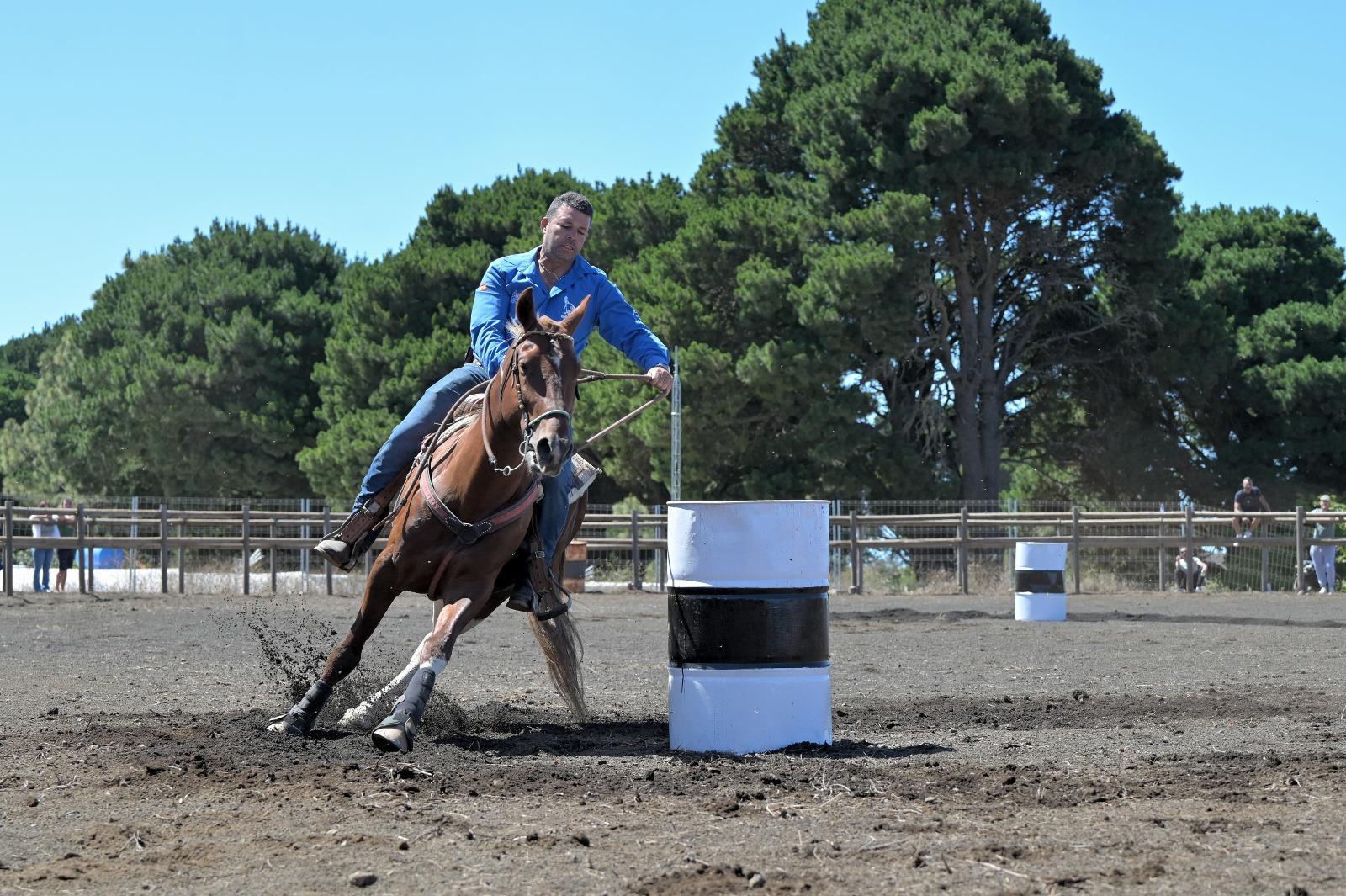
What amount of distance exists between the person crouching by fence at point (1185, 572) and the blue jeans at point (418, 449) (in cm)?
2007

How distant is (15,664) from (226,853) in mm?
7866

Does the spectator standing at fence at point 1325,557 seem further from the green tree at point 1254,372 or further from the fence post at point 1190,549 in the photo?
the green tree at point 1254,372

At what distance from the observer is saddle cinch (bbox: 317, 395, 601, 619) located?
731 centimetres

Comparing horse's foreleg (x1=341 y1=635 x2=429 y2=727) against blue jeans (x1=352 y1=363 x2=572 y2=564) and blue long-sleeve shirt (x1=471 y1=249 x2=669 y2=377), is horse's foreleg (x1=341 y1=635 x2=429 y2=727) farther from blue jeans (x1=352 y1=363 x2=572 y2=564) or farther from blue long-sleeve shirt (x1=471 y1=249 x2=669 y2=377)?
blue long-sleeve shirt (x1=471 y1=249 x2=669 y2=377)

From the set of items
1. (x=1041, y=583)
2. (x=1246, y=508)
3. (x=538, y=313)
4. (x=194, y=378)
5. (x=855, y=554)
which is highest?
(x=194, y=378)

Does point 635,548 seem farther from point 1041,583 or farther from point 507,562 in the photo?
point 507,562

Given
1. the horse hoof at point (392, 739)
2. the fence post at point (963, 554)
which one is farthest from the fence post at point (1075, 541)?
the horse hoof at point (392, 739)

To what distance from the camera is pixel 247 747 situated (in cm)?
670

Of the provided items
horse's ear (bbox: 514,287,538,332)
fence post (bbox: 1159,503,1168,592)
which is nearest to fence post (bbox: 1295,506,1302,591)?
fence post (bbox: 1159,503,1168,592)

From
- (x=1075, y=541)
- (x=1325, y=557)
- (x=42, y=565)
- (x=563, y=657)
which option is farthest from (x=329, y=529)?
(x=563, y=657)

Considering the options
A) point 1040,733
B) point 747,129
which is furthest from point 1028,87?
point 1040,733

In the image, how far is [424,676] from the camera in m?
6.63

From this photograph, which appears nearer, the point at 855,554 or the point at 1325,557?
the point at 1325,557

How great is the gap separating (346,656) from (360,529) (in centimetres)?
74
